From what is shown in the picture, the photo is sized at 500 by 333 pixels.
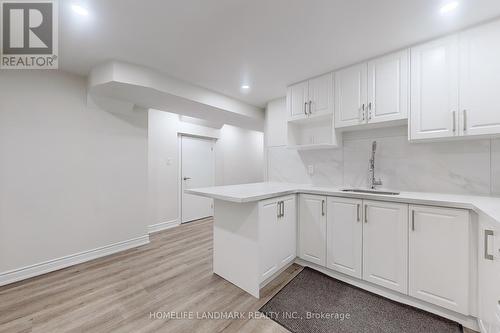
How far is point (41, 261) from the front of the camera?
232 cm

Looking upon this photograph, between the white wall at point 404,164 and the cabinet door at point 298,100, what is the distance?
61 cm

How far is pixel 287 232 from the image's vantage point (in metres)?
2.28

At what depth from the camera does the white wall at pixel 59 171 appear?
7.14 ft

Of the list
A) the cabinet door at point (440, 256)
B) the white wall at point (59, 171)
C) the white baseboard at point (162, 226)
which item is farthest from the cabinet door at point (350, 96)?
the white baseboard at point (162, 226)

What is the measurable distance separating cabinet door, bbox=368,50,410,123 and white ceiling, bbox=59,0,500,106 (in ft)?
0.38

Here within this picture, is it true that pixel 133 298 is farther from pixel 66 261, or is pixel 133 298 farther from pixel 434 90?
pixel 434 90

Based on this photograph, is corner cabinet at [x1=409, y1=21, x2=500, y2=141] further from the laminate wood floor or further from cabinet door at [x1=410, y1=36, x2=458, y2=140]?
the laminate wood floor

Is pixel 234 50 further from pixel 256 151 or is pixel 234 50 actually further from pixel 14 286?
pixel 256 151

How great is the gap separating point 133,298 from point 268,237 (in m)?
1.38

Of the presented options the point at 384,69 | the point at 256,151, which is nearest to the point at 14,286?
the point at 384,69

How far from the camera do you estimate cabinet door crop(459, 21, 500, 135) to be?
1602mm

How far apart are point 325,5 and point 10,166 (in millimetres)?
3425

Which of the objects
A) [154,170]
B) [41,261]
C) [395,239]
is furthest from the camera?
[154,170]

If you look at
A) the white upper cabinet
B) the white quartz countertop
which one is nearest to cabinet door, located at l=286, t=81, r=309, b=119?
the white upper cabinet
